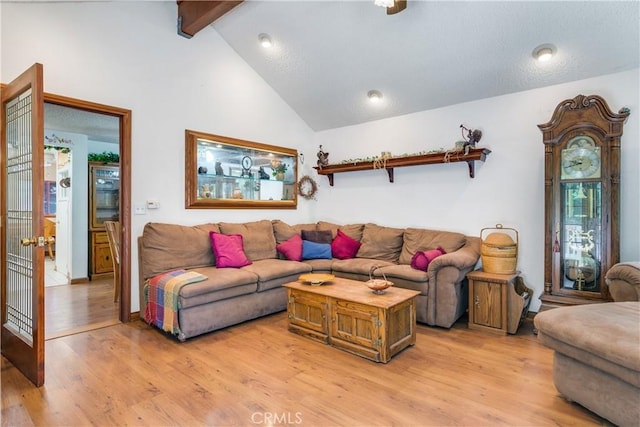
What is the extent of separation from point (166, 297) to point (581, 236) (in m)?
3.73

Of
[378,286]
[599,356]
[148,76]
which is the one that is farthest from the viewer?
[148,76]

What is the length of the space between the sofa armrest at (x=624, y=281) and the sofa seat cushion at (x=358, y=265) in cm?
200

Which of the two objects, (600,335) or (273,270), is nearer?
(600,335)

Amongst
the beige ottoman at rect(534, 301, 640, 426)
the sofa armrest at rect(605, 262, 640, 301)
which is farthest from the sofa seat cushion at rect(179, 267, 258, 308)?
the sofa armrest at rect(605, 262, 640, 301)

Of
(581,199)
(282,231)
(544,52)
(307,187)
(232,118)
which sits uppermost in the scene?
(544,52)

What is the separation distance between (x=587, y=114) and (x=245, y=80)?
3829mm

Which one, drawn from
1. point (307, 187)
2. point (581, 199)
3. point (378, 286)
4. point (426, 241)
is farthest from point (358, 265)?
point (581, 199)

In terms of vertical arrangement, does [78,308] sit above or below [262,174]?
below

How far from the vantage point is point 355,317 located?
2762 mm

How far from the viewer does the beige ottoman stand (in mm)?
1738

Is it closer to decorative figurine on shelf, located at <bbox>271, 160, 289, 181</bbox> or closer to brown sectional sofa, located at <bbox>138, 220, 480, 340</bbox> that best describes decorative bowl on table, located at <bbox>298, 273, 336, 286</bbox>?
brown sectional sofa, located at <bbox>138, 220, 480, 340</bbox>

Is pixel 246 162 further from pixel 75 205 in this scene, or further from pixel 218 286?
pixel 75 205

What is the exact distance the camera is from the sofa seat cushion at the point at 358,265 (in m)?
3.99

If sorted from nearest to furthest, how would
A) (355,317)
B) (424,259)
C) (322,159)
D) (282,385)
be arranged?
1. (282,385)
2. (355,317)
3. (424,259)
4. (322,159)
